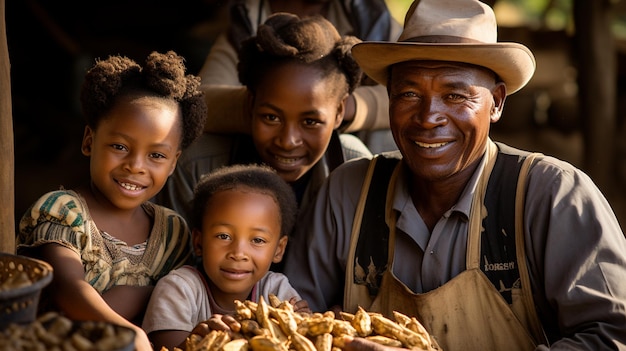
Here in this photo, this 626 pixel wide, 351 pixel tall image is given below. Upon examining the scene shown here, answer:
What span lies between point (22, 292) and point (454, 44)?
1.73 m

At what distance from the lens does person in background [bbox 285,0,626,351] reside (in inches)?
113

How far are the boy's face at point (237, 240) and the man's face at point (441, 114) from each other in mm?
583

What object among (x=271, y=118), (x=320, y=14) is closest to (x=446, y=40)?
(x=271, y=118)

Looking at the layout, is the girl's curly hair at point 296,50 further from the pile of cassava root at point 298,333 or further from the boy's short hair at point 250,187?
the pile of cassava root at point 298,333

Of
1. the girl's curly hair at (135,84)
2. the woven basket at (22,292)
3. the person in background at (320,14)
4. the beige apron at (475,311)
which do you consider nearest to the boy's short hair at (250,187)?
the girl's curly hair at (135,84)

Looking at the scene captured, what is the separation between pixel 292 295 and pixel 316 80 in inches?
39.9

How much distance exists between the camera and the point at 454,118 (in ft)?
10.0

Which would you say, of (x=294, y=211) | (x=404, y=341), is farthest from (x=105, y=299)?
(x=404, y=341)

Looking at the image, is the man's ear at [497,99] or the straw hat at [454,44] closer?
the straw hat at [454,44]

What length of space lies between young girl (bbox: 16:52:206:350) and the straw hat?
77 centimetres

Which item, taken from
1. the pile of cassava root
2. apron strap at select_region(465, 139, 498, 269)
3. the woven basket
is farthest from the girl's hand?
apron strap at select_region(465, 139, 498, 269)

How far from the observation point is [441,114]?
3.06m

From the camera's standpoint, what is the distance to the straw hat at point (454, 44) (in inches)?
119

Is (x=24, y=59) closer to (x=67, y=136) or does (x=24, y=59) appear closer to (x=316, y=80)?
(x=67, y=136)
